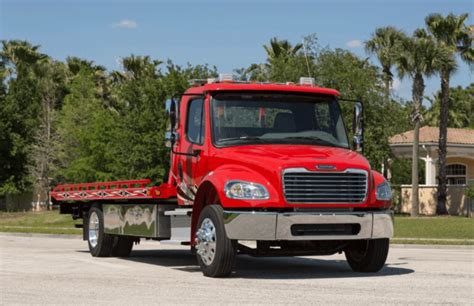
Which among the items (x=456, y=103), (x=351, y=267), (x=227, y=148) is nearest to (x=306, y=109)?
(x=227, y=148)

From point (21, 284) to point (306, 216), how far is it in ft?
12.8

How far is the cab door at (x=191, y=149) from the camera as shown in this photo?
554 inches

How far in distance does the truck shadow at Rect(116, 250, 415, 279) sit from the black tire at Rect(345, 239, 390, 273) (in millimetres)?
153

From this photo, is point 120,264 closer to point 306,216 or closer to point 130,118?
point 306,216

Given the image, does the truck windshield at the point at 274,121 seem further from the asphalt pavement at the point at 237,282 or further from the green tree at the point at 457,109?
the green tree at the point at 457,109

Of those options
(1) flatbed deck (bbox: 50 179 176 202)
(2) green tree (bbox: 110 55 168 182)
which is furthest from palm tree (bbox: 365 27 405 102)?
(1) flatbed deck (bbox: 50 179 176 202)

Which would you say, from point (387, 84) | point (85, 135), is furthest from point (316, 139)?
point (85, 135)

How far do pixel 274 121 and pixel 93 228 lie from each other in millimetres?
6013

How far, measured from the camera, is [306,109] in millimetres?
14352

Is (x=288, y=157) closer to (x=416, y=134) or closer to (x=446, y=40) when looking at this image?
(x=416, y=134)

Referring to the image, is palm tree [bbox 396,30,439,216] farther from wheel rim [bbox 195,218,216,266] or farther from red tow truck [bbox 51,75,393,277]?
wheel rim [bbox 195,218,216,266]

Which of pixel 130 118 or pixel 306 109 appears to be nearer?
pixel 306 109

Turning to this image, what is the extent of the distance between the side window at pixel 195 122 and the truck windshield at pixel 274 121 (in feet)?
1.04

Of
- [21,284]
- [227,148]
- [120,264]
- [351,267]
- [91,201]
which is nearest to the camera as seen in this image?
[21,284]
